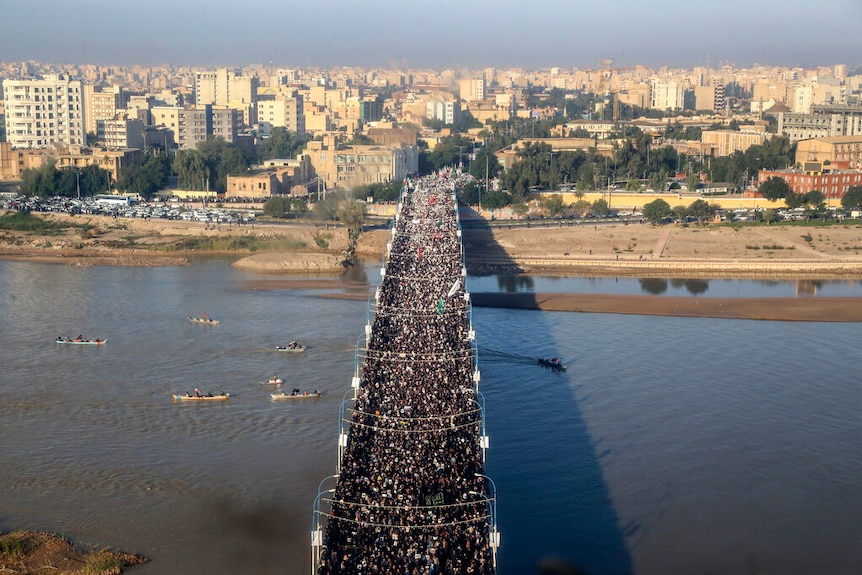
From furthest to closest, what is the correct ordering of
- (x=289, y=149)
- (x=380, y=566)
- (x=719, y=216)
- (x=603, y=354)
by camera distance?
(x=289, y=149) → (x=719, y=216) → (x=603, y=354) → (x=380, y=566)

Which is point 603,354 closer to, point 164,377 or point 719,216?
point 164,377

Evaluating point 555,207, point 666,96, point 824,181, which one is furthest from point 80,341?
point 666,96

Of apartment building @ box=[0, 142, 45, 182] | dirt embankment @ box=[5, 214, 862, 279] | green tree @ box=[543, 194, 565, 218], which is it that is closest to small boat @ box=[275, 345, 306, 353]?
dirt embankment @ box=[5, 214, 862, 279]

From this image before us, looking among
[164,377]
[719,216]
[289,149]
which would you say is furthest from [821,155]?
[164,377]

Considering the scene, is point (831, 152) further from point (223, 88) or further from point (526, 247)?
point (223, 88)

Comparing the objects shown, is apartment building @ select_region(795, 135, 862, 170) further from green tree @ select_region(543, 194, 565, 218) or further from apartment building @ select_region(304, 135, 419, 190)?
apartment building @ select_region(304, 135, 419, 190)

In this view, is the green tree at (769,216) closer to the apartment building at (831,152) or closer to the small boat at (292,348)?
the apartment building at (831,152)
